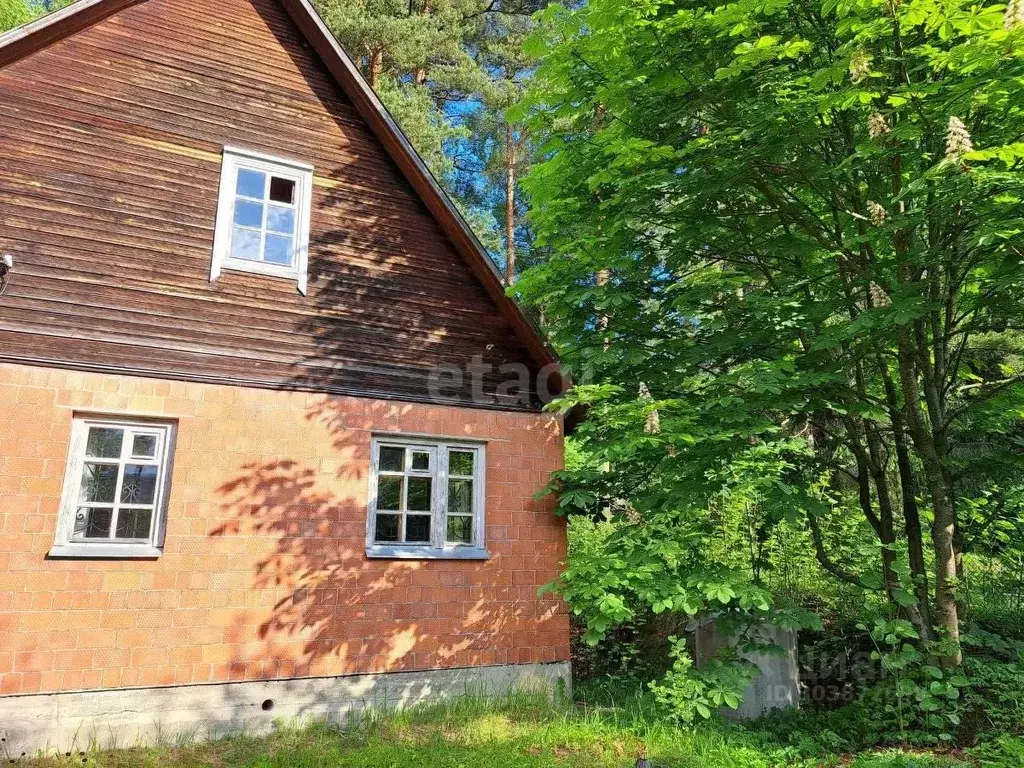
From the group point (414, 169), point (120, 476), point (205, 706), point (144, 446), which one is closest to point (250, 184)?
point (414, 169)

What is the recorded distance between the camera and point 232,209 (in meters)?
7.42

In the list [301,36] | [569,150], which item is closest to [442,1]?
[301,36]

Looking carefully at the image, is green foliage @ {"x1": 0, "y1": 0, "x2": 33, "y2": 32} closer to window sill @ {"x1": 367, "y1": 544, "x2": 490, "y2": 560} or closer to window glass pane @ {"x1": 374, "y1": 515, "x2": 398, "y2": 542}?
window glass pane @ {"x1": 374, "y1": 515, "x2": 398, "y2": 542}

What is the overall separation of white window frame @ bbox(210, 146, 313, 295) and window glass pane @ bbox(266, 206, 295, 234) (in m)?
0.07

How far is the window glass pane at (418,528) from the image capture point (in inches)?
297

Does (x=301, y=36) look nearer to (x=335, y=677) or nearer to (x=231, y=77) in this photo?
(x=231, y=77)

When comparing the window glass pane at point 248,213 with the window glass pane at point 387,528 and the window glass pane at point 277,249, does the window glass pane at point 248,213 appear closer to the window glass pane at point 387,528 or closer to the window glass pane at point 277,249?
the window glass pane at point 277,249

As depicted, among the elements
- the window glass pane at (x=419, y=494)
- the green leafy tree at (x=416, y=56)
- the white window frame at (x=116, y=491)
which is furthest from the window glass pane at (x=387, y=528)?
the green leafy tree at (x=416, y=56)

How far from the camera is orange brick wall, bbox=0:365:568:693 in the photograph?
19.4 ft

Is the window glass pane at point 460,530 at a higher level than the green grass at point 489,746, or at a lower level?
higher

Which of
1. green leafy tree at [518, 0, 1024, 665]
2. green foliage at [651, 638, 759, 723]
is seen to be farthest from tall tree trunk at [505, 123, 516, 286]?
green foliage at [651, 638, 759, 723]

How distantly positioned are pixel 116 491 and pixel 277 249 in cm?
302

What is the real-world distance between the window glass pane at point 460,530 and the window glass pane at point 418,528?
0.79 ft

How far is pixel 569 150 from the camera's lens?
7.04m
